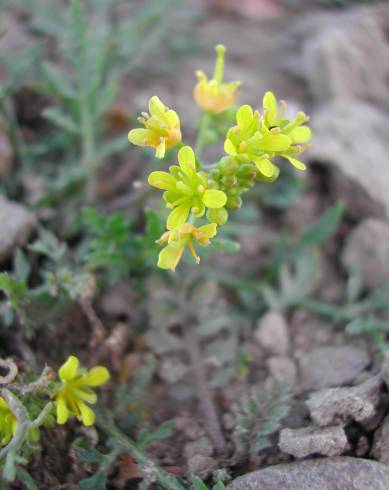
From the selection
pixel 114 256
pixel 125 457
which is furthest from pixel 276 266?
pixel 125 457

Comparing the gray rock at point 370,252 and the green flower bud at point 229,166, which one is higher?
the green flower bud at point 229,166

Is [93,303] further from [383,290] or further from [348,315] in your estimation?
[383,290]

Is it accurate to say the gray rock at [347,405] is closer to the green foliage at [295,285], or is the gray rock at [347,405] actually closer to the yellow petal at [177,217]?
the green foliage at [295,285]

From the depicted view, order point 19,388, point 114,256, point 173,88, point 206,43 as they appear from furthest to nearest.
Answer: point 206,43 < point 173,88 < point 114,256 < point 19,388

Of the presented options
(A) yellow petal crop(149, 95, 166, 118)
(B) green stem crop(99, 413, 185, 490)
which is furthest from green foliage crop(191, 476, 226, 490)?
(A) yellow petal crop(149, 95, 166, 118)

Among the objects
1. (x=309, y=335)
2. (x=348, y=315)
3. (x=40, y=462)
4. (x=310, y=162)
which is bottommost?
(x=40, y=462)

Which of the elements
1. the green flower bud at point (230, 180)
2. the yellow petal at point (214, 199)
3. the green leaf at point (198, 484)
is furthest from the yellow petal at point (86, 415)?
the green flower bud at point (230, 180)
